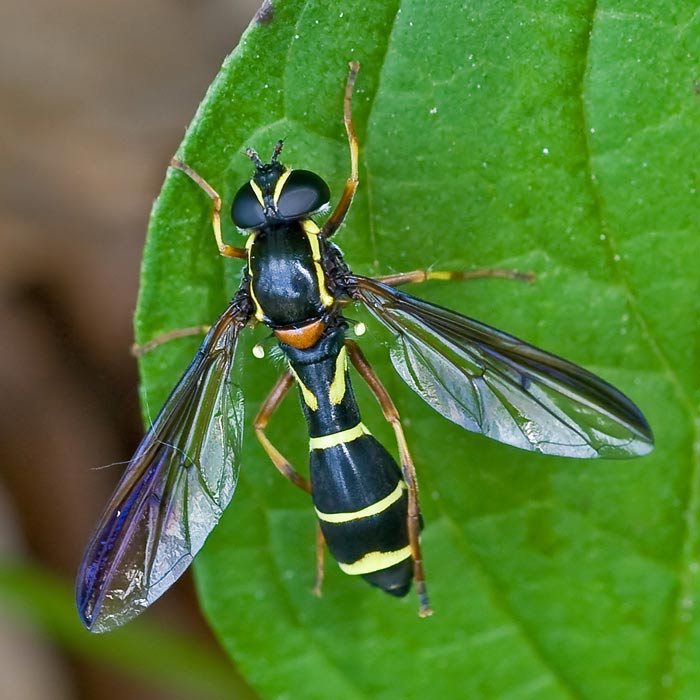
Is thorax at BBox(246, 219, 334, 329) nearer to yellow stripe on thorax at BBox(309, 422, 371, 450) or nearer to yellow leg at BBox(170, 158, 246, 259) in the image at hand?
yellow leg at BBox(170, 158, 246, 259)

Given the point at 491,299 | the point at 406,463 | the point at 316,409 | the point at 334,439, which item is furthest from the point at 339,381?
the point at 491,299

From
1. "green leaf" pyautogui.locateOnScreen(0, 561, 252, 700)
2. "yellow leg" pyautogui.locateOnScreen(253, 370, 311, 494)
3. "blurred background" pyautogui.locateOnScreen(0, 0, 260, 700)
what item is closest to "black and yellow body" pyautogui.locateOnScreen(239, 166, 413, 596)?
"yellow leg" pyautogui.locateOnScreen(253, 370, 311, 494)

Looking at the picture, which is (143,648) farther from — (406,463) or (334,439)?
(406,463)

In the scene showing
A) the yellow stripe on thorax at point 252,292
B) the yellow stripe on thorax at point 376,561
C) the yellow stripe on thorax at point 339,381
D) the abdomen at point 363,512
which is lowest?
the yellow stripe on thorax at point 376,561

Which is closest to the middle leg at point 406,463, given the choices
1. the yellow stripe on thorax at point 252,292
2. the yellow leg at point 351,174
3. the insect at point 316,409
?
the insect at point 316,409

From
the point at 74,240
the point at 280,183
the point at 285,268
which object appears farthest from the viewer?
the point at 74,240

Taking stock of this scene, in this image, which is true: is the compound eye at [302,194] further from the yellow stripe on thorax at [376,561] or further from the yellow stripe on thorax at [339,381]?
the yellow stripe on thorax at [376,561]

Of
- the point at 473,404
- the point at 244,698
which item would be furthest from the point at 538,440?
the point at 244,698
